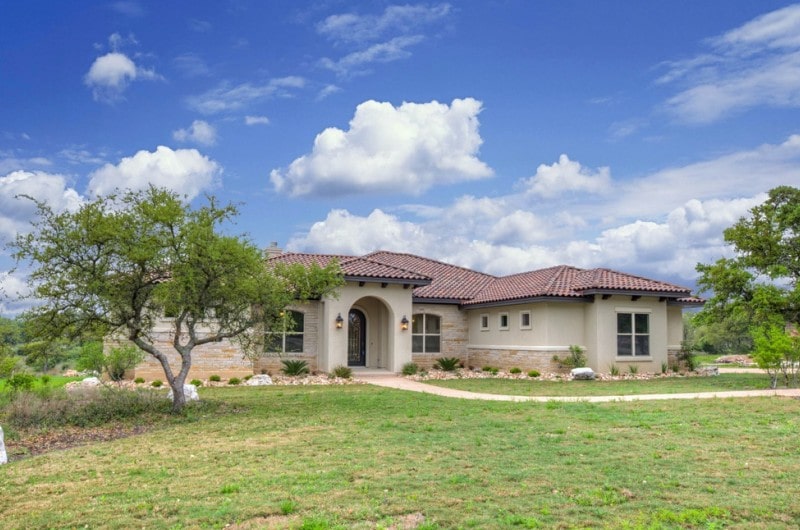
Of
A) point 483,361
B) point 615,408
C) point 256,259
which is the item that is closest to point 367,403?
point 256,259

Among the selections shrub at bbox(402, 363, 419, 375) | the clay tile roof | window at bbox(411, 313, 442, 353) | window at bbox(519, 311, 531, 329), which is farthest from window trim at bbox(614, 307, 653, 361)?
shrub at bbox(402, 363, 419, 375)

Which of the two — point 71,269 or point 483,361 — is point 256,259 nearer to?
point 71,269

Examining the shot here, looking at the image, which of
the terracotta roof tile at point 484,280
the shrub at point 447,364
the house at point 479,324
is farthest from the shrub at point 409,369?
the terracotta roof tile at point 484,280

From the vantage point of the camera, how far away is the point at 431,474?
7090 millimetres

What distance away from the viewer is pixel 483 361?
1016 inches

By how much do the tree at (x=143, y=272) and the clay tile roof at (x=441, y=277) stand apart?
12.9 metres

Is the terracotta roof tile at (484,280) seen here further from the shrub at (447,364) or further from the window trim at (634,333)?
the shrub at (447,364)

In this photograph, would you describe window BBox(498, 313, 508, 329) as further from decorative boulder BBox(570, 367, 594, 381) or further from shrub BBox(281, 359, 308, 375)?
shrub BBox(281, 359, 308, 375)

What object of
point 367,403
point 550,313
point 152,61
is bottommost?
point 367,403

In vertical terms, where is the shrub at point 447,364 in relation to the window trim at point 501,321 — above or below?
below

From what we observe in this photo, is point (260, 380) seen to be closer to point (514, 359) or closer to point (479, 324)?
point (514, 359)

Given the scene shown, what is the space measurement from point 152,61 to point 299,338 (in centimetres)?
1106

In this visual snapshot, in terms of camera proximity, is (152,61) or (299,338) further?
(299,338)

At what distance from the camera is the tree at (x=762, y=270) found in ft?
68.0
